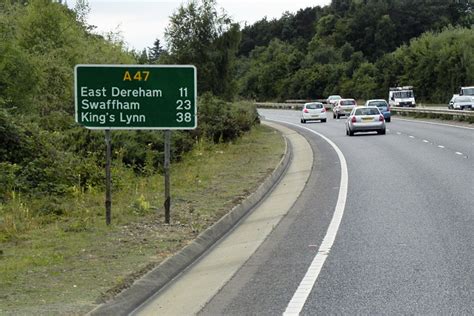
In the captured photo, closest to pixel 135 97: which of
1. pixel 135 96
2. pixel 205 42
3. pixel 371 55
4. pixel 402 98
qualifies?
pixel 135 96

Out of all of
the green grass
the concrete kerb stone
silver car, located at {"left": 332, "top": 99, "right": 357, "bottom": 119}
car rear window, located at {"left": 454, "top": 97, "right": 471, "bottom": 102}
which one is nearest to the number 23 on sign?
the green grass

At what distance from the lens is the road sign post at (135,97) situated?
37.2 feet

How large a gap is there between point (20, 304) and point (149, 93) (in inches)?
203

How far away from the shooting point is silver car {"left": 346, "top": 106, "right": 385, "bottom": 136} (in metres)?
36.8

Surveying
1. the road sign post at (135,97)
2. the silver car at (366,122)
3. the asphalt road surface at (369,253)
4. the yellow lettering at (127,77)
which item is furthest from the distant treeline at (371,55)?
the yellow lettering at (127,77)

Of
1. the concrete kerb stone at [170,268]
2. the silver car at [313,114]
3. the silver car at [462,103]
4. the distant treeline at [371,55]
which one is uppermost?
the distant treeline at [371,55]

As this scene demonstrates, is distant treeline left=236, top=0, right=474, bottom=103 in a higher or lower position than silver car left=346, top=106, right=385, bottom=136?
higher

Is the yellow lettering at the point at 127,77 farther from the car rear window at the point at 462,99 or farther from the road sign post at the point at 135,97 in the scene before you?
the car rear window at the point at 462,99

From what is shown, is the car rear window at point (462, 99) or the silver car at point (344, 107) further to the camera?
the silver car at point (344, 107)

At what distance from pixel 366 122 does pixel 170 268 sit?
2920 cm

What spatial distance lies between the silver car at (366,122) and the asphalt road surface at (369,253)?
58.5ft

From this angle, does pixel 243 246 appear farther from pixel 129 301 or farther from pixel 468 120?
pixel 468 120

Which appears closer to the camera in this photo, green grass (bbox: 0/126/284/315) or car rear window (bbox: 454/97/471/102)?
green grass (bbox: 0/126/284/315)

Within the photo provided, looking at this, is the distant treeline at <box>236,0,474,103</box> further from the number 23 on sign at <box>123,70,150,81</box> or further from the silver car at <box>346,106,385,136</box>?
the number 23 on sign at <box>123,70,150,81</box>
